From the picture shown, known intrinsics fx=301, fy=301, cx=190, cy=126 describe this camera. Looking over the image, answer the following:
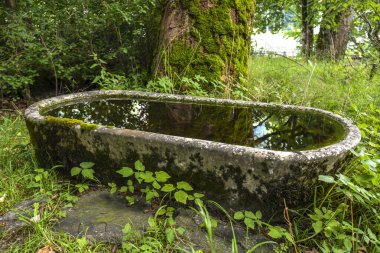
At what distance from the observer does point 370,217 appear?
160cm

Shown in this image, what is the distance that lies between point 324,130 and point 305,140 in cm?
20

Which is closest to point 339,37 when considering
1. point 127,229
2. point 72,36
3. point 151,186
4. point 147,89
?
point 147,89

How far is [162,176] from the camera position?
1.70 m

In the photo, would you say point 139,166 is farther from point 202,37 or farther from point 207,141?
point 202,37

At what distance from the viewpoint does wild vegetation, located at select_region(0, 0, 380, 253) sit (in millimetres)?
1544

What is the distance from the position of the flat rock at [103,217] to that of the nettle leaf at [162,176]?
24 centimetres

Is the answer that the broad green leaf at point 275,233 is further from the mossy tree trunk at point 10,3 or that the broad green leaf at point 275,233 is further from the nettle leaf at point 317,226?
the mossy tree trunk at point 10,3

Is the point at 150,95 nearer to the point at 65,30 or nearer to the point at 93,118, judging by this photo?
the point at 93,118

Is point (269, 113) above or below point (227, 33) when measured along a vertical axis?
below

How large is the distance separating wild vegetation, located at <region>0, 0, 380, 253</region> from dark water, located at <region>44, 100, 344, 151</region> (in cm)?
29

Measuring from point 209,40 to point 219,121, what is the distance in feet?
4.60

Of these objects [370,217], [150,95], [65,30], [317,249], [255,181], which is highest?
[65,30]

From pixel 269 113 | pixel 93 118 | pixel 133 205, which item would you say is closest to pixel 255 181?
pixel 133 205

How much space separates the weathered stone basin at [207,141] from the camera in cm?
158
